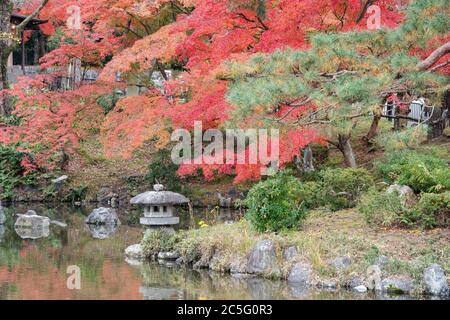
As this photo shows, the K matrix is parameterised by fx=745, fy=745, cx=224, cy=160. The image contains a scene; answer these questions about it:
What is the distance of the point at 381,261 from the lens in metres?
10.5

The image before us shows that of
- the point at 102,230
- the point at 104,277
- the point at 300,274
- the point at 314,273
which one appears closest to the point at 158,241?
the point at 104,277

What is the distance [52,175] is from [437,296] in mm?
15667

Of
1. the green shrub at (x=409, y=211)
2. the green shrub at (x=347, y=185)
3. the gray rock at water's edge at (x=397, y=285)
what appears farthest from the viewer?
the green shrub at (x=347, y=185)

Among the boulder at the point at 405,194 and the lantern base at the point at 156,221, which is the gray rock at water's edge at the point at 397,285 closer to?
the boulder at the point at 405,194

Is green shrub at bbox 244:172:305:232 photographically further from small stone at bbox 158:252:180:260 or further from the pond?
small stone at bbox 158:252:180:260

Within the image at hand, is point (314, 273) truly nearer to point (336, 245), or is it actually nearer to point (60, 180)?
point (336, 245)

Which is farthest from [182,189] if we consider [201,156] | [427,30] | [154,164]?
[427,30]

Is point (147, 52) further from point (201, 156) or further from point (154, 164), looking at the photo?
point (154, 164)

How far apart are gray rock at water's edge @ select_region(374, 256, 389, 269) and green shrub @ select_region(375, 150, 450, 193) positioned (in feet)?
7.15

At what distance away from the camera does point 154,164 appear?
21688 millimetres

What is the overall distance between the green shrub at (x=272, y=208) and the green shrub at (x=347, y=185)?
1935 millimetres

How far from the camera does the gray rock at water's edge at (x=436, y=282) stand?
391 inches

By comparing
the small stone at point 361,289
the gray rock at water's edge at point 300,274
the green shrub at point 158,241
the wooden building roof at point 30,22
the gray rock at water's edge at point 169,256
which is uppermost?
the wooden building roof at point 30,22

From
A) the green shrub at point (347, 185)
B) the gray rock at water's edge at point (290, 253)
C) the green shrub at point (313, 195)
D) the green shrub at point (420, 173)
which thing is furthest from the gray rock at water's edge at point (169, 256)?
the green shrub at point (420, 173)
